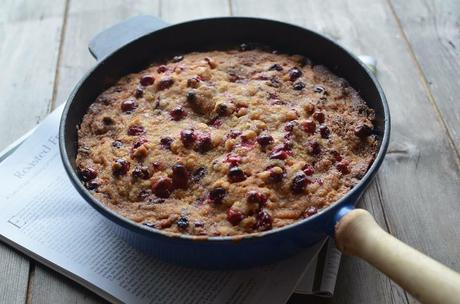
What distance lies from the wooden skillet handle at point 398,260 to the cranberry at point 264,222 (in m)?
0.16

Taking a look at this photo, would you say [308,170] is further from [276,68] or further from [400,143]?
[400,143]

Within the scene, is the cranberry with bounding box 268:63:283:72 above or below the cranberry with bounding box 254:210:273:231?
above

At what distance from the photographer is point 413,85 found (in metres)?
1.92

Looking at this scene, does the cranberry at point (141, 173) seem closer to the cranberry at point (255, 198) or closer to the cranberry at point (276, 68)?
the cranberry at point (255, 198)

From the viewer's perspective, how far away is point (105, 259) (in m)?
1.38

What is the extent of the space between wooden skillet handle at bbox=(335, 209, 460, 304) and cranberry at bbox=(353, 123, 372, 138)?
34 centimetres

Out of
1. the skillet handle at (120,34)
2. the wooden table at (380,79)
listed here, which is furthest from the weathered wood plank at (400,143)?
the skillet handle at (120,34)

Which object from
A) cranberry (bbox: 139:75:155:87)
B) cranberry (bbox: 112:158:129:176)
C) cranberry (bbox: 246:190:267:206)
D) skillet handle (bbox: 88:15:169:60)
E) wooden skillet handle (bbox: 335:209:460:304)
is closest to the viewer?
wooden skillet handle (bbox: 335:209:460:304)

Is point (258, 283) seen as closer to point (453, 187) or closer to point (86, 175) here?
point (86, 175)

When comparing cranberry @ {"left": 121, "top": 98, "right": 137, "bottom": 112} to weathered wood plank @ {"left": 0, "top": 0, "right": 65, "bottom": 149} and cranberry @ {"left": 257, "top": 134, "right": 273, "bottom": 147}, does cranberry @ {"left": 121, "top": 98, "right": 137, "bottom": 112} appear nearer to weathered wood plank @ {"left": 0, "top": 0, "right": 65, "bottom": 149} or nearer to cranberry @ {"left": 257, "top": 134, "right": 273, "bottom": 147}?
cranberry @ {"left": 257, "top": 134, "right": 273, "bottom": 147}

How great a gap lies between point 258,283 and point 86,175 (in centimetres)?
50

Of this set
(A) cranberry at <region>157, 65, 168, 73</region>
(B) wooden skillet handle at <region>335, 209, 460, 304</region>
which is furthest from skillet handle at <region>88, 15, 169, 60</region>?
(B) wooden skillet handle at <region>335, 209, 460, 304</region>

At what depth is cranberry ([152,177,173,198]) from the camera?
1.30 m

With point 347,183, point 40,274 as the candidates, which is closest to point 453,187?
point 347,183
